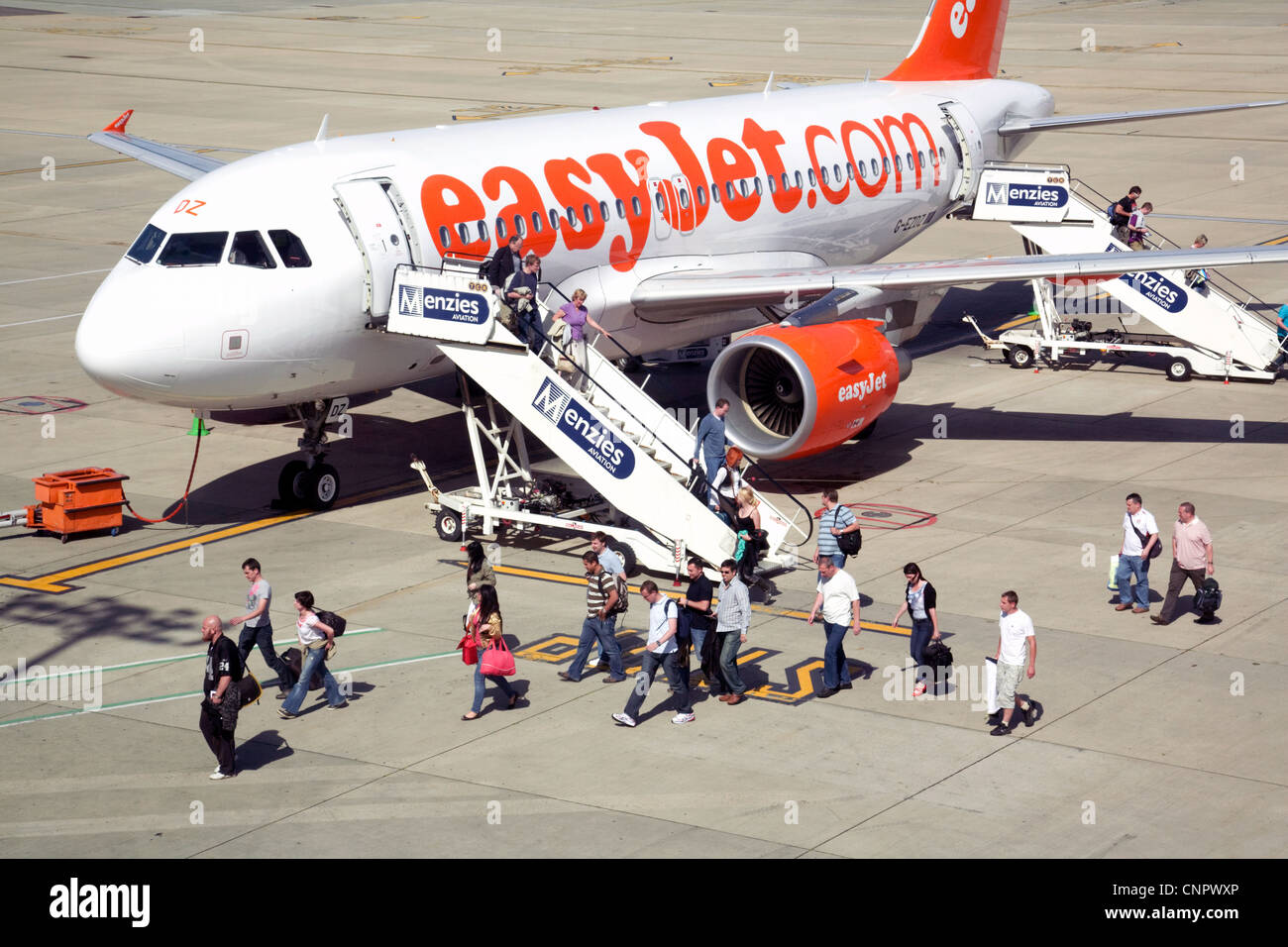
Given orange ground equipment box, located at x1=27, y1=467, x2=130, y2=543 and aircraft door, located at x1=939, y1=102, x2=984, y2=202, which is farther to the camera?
aircraft door, located at x1=939, y1=102, x2=984, y2=202

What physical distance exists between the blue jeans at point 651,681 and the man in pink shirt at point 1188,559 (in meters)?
6.50

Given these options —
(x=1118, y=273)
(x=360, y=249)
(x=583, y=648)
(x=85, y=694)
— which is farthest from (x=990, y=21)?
(x=85, y=694)

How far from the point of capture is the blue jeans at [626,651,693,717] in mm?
18094

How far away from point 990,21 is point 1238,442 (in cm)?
1402

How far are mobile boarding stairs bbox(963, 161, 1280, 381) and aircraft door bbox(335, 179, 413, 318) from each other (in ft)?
50.7

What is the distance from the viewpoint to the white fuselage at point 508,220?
23453mm

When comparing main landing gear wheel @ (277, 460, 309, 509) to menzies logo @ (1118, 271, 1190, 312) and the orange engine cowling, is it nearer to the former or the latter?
the orange engine cowling

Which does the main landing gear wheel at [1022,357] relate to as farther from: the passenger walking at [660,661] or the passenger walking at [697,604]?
the passenger walking at [660,661]

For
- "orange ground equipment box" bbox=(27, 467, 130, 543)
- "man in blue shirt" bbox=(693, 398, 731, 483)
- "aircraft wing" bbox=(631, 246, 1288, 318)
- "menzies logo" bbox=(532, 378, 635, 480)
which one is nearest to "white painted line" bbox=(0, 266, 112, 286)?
"orange ground equipment box" bbox=(27, 467, 130, 543)

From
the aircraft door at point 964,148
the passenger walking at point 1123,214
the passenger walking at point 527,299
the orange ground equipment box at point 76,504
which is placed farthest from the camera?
the aircraft door at point 964,148

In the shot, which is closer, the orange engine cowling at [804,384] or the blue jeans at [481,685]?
the blue jeans at [481,685]

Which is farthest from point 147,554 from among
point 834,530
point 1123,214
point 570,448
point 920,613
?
point 1123,214

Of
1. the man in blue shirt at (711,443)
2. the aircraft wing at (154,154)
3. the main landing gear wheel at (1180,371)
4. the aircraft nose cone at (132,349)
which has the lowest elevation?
the man in blue shirt at (711,443)

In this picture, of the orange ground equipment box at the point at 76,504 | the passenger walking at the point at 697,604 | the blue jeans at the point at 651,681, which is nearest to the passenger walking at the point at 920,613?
the passenger walking at the point at 697,604
